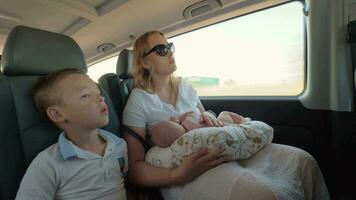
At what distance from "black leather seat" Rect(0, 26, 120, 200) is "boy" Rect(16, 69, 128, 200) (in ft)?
0.20

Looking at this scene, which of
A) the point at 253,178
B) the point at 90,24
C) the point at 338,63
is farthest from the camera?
the point at 90,24

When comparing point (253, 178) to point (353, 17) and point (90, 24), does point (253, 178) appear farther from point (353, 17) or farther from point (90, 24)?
point (90, 24)

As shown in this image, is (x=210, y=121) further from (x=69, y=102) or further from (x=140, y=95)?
(x=69, y=102)

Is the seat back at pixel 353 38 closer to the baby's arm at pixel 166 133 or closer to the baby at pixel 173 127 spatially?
the baby at pixel 173 127

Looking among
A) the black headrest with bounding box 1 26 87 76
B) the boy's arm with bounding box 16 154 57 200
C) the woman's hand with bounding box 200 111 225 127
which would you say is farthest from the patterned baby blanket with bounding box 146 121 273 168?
the black headrest with bounding box 1 26 87 76

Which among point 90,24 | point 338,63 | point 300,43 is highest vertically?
point 90,24

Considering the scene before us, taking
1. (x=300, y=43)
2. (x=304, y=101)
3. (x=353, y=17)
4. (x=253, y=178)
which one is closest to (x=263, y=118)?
(x=304, y=101)

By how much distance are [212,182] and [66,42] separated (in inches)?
41.7

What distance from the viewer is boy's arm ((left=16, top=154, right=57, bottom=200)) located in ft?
2.71

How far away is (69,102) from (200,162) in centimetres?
58

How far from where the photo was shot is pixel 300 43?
1.73 m

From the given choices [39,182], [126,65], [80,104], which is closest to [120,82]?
[126,65]

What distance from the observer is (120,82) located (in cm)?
168

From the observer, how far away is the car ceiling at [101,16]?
2051 mm
